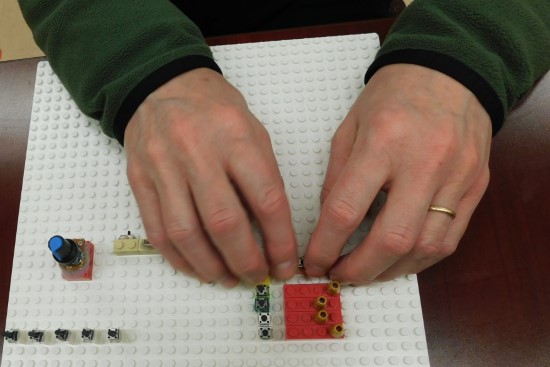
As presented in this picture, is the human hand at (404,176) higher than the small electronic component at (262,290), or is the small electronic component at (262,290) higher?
the human hand at (404,176)

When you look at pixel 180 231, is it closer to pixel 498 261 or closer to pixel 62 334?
pixel 62 334

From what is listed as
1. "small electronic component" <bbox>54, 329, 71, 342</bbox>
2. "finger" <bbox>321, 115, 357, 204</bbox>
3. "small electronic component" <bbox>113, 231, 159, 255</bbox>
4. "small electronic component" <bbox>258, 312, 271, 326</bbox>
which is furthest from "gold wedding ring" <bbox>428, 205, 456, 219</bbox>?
"small electronic component" <bbox>54, 329, 71, 342</bbox>

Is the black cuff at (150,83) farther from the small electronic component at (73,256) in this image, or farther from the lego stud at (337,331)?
the lego stud at (337,331)

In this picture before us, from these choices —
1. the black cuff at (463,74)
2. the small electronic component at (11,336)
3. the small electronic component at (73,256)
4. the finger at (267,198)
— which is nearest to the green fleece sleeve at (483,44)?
the black cuff at (463,74)

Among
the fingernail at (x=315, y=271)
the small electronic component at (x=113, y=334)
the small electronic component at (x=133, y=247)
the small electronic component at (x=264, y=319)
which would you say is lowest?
the small electronic component at (x=113, y=334)

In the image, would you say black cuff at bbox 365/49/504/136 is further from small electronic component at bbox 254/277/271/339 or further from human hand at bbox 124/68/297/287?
small electronic component at bbox 254/277/271/339

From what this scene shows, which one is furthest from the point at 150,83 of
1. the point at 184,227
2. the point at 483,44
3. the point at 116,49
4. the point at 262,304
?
the point at 483,44

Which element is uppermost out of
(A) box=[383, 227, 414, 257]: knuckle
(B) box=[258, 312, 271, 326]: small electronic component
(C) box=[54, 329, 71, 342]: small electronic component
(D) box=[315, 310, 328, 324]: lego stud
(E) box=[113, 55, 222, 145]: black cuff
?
(E) box=[113, 55, 222, 145]: black cuff

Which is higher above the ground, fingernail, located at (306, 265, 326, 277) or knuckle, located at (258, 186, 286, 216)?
knuckle, located at (258, 186, 286, 216)
